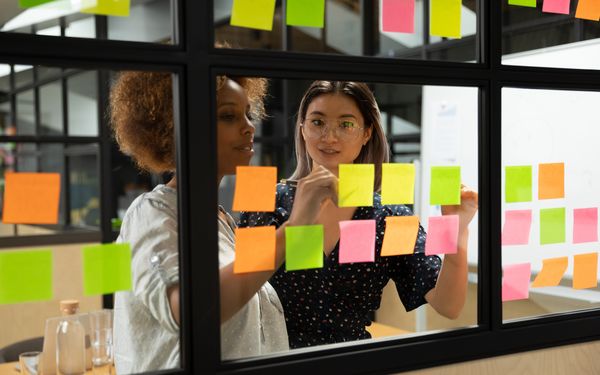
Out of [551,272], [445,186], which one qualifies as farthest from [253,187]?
[551,272]

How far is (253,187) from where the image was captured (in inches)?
49.6

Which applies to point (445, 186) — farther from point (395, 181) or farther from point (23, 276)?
point (23, 276)

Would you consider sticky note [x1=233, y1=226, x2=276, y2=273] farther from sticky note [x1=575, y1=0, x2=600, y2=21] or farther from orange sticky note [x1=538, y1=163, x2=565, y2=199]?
sticky note [x1=575, y1=0, x2=600, y2=21]

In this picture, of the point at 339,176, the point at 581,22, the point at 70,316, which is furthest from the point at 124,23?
the point at 339,176

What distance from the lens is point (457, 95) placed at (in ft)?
12.0

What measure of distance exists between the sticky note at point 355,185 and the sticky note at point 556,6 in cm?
64

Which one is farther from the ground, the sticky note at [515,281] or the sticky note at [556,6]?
the sticky note at [556,6]

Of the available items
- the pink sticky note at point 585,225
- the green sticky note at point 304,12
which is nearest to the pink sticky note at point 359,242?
the green sticky note at point 304,12

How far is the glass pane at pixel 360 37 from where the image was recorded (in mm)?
4055

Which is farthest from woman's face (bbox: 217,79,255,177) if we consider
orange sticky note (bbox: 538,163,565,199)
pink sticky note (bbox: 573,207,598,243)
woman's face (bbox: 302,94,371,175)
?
pink sticky note (bbox: 573,207,598,243)

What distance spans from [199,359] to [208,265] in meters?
0.17

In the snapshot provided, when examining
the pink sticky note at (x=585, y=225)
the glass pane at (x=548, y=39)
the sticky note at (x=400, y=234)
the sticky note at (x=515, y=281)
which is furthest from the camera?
the glass pane at (x=548, y=39)

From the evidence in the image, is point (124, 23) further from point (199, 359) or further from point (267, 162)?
point (199, 359)

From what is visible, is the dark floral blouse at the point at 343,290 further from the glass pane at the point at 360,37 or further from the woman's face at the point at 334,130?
the glass pane at the point at 360,37
